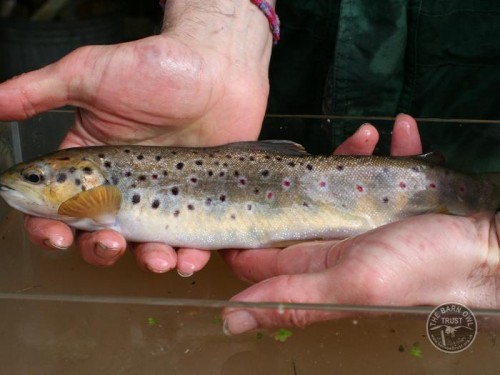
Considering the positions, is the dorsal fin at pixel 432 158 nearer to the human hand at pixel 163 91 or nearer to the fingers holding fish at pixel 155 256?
the human hand at pixel 163 91

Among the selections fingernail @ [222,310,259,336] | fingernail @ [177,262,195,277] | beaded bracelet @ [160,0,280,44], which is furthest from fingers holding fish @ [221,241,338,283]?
beaded bracelet @ [160,0,280,44]

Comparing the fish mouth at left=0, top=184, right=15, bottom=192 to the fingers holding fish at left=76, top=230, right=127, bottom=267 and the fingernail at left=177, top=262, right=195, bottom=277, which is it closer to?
the fingers holding fish at left=76, top=230, right=127, bottom=267

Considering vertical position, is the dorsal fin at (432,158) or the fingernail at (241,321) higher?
the dorsal fin at (432,158)

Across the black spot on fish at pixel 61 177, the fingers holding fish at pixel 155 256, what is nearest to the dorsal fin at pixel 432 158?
the fingers holding fish at pixel 155 256

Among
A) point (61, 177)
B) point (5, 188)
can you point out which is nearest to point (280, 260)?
point (61, 177)

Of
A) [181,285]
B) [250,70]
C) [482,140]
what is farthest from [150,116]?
[482,140]

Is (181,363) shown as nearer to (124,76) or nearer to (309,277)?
(309,277)

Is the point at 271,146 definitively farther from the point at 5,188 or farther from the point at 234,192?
the point at 5,188
